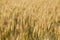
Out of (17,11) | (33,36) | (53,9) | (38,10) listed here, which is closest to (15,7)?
(17,11)

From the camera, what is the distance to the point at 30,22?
191cm

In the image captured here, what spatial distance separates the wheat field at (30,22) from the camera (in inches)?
68.4

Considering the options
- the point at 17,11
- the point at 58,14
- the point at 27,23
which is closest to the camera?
the point at 27,23

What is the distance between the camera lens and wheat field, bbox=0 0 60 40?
5.70 ft

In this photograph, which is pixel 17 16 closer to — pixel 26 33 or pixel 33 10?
pixel 33 10

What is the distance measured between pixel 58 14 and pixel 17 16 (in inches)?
16.8

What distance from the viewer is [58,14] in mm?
2041

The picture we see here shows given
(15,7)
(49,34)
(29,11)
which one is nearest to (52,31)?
(49,34)

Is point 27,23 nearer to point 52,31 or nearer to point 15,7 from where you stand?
point 52,31

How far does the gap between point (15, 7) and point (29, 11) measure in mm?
243

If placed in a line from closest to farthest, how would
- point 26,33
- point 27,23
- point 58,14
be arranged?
point 26,33, point 27,23, point 58,14

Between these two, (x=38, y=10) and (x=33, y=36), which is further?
(x=38, y=10)

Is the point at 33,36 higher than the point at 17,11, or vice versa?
the point at 17,11

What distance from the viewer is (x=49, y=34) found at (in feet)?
5.76
